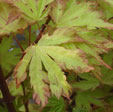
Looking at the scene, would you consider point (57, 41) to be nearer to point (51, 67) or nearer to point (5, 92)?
point (51, 67)

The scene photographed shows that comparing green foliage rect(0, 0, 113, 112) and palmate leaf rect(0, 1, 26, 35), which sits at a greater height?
palmate leaf rect(0, 1, 26, 35)

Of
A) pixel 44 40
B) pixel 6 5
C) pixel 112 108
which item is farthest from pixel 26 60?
pixel 112 108

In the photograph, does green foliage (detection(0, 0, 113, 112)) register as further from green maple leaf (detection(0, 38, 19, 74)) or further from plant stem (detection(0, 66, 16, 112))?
green maple leaf (detection(0, 38, 19, 74))

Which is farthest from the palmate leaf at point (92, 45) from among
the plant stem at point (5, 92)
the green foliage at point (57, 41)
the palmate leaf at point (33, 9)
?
the plant stem at point (5, 92)

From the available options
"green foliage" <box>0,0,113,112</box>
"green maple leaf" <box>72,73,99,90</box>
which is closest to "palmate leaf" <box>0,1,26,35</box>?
"green foliage" <box>0,0,113,112</box>

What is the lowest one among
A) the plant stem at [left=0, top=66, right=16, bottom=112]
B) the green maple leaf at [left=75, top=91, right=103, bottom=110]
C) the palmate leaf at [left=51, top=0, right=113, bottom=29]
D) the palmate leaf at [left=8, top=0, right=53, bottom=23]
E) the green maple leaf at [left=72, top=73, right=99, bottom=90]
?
the green maple leaf at [left=75, top=91, right=103, bottom=110]

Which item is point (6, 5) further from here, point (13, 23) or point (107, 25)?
point (107, 25)
